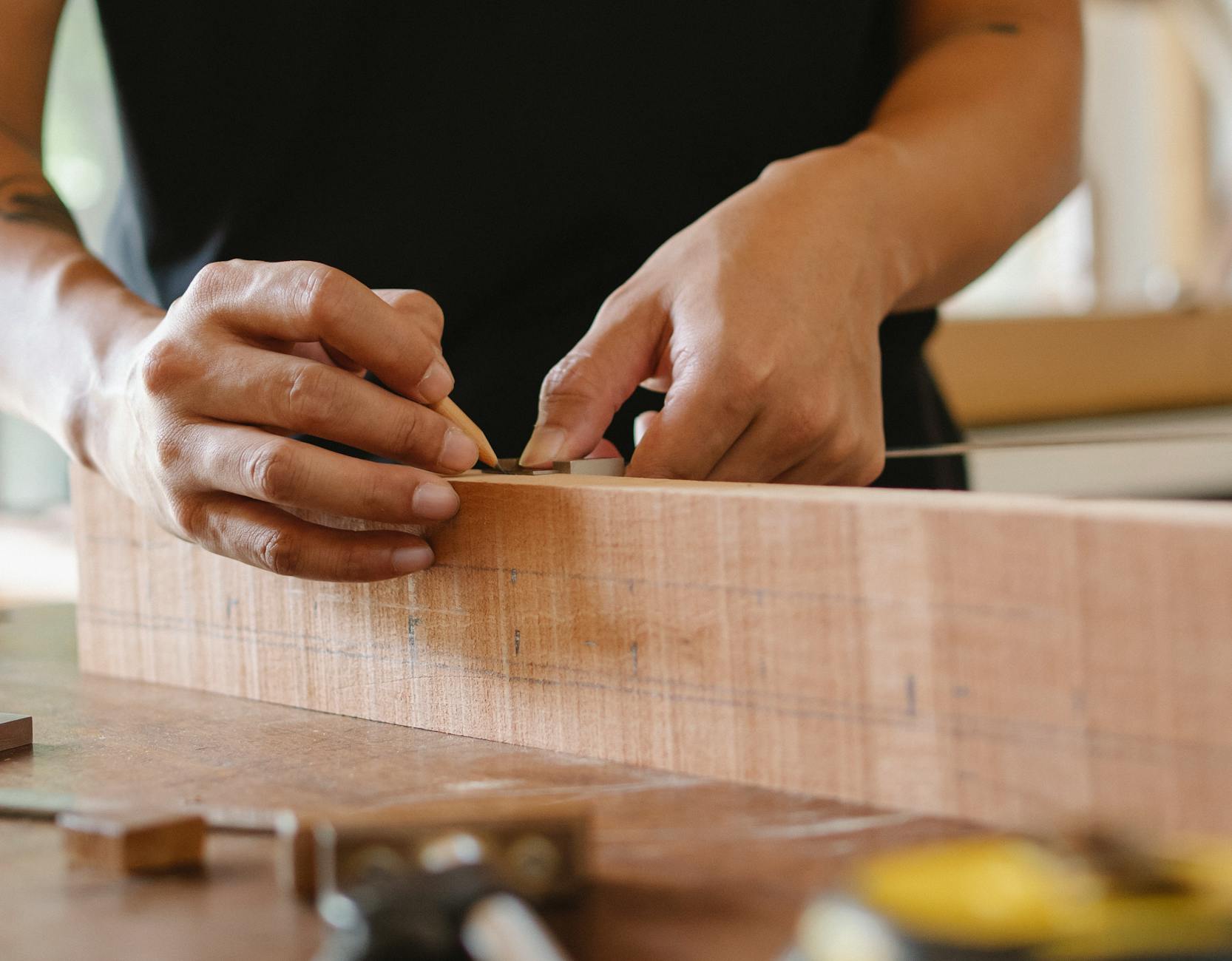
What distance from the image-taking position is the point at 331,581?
0.83 metres

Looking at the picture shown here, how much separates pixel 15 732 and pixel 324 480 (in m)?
0.23

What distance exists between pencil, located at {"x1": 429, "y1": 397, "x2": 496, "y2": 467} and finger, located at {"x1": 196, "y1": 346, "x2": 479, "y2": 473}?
3 cm

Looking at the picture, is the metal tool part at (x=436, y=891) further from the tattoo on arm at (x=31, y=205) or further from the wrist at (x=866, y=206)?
the tattoo on arm at (x=31, y=205)

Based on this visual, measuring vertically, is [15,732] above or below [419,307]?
below

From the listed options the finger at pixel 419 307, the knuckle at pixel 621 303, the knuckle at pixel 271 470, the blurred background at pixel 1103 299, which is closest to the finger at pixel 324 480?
the knuckle at pixel 271 470

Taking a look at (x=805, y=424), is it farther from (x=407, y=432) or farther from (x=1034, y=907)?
(x=1034, y=907)

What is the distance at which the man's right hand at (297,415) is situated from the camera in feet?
2.51

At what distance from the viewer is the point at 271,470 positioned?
0.77m

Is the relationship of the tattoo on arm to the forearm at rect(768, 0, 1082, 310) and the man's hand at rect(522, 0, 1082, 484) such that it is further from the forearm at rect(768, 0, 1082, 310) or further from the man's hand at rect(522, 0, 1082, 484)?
the forearm at rect(768, 0, 1082, 310)

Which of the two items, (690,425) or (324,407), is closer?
(324,407)

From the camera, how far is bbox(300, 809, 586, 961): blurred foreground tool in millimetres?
398

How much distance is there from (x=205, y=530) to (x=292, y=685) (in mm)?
129

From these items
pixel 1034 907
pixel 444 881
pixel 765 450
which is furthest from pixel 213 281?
pixel 1034 907

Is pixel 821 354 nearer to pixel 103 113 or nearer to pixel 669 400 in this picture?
pixel 669 400
